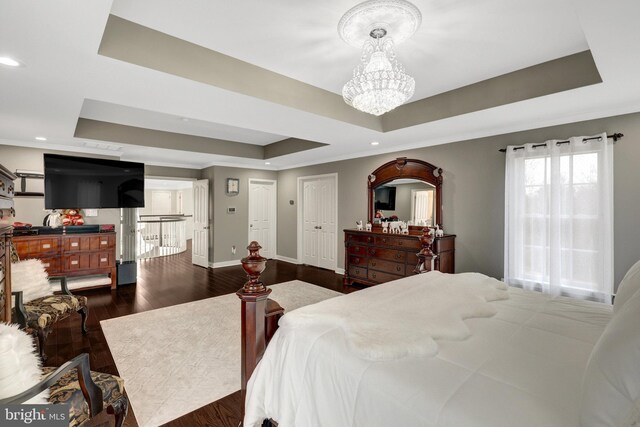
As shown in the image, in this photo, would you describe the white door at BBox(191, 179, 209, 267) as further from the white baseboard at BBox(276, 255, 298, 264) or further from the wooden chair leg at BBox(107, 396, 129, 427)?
the wooden chair leg at BBox(107, 396, 129, 427)

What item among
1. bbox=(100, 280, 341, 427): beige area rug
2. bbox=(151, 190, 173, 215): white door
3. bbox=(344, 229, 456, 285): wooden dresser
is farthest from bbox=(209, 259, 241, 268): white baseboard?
bbox=(151, 190, 173, 215): white door

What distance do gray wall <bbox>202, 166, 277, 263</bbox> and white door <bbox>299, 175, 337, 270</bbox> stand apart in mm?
1384

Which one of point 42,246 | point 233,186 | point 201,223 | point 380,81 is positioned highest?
point 380,81

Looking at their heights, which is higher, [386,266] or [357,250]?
[357,250]

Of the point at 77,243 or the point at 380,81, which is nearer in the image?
the point at 380,81

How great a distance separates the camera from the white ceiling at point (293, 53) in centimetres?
181

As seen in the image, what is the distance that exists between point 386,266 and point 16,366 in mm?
4170

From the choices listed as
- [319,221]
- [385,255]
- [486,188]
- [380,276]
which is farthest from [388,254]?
[319,221]

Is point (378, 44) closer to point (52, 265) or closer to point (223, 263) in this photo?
point (52, 265)

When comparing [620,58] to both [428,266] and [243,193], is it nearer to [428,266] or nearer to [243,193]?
[428,266]

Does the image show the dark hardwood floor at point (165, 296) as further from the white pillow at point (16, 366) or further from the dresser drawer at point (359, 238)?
the white pillow at point (16, 366)

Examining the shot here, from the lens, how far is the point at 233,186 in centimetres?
690

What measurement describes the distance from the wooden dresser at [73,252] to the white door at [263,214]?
300cm

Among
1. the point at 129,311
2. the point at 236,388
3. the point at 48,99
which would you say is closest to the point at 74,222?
the point at 129,311
